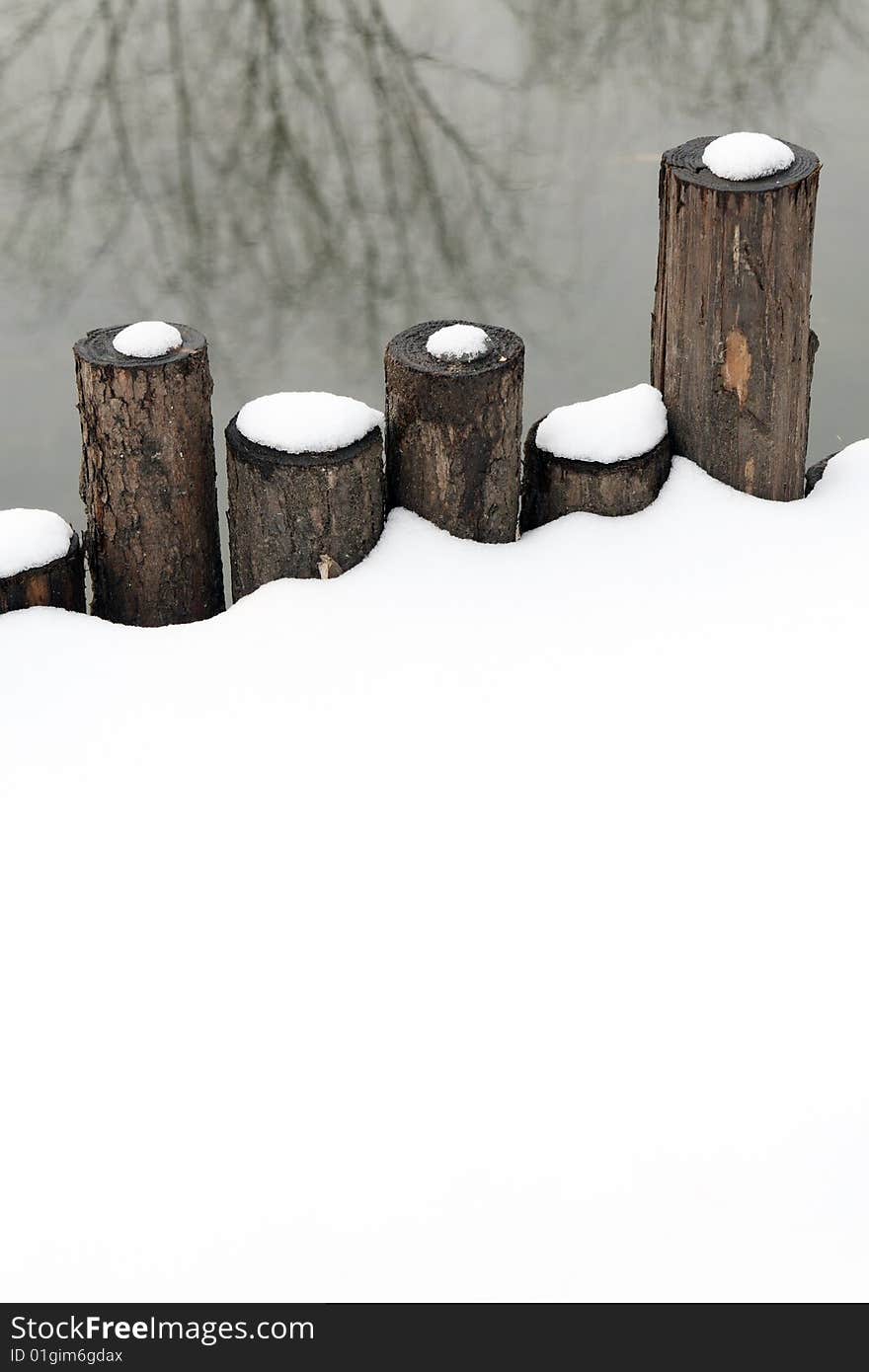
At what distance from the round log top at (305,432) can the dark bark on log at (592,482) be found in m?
0.35

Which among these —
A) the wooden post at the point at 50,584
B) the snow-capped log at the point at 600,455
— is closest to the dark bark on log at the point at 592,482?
the snow-capped log at the point at 600,455

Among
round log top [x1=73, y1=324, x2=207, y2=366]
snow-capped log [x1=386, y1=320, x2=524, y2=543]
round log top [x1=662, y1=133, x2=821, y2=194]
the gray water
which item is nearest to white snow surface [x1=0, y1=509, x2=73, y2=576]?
round log top [x1=73, y1=324, x2=207, y2=366]

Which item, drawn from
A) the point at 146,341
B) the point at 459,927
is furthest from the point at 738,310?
the point at 459,927

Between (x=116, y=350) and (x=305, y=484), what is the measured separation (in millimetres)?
419

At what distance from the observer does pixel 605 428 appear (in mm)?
3428

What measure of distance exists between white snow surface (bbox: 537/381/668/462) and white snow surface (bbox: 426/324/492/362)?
0.75ft

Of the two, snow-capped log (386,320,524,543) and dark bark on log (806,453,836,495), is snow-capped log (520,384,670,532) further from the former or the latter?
dark bark on log (806,453,836,495)

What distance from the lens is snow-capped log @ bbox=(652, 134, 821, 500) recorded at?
10.8ft

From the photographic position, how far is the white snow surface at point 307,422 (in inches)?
127

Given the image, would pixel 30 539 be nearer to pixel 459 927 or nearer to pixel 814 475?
pixel 459 927

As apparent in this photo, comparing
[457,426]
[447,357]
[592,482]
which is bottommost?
[592,482]

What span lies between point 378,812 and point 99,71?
14.4 ft

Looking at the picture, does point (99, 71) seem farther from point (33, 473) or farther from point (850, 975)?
point (850, 975)
